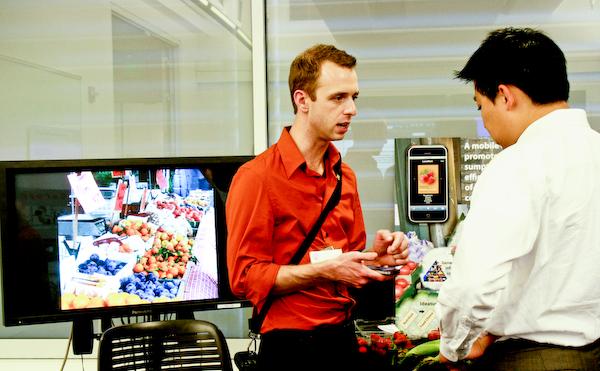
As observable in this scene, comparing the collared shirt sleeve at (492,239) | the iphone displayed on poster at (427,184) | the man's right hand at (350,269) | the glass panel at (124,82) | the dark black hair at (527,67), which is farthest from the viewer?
the glass panel at (124,82)

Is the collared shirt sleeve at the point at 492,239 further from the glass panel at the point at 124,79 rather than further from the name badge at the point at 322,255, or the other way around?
the glass panel at the point at 124,79

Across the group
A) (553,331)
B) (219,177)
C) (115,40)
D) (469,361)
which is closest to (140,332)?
(219,177)

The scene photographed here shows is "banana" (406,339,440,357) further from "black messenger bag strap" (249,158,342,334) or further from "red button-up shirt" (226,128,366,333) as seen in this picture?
"black messenger bag strap" (249,158,342,334)

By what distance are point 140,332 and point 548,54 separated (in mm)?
1554

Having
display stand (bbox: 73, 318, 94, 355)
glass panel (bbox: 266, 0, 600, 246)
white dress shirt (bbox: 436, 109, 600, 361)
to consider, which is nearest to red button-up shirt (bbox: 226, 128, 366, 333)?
white dress shirt (bbox: 436, 109, 600, 361)

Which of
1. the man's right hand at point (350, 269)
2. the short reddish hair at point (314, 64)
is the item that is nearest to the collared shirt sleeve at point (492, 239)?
the man's right hand at point (350, 269)

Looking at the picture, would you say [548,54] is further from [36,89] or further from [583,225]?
[36,89]

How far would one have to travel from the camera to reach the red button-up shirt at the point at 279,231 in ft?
6.05

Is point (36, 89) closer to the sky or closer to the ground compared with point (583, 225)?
closer to the sky

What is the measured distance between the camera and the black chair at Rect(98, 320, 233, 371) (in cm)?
219

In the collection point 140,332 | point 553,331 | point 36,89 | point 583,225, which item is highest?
A: point 36,89

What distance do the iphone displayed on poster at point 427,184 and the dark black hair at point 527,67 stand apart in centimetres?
141

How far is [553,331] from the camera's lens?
147 cm

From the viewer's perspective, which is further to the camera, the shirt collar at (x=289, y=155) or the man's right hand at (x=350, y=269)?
the shirt collar at (x=289, y=155)
